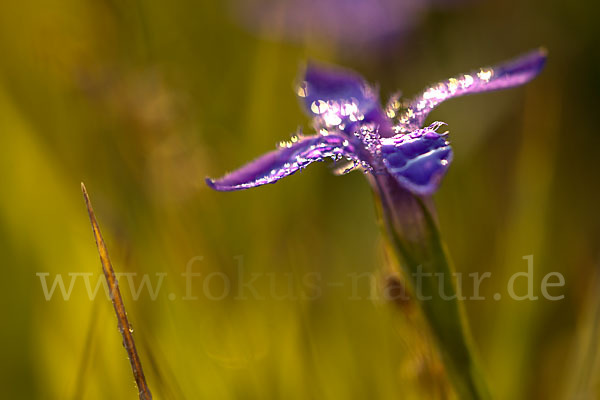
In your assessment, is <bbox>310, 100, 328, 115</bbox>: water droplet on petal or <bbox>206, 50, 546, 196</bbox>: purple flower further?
<bbox>310, 100, 328, 115</bbox>: water droplet on petal

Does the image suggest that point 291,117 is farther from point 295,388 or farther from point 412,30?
point 295,388

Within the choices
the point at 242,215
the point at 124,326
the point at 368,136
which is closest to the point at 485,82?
the point at 368,136

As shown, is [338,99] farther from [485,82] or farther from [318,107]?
[485,82]

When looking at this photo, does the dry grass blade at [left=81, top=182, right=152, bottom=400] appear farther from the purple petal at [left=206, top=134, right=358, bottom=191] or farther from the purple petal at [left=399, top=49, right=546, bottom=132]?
the purple petal at [left=399, top=49, right=546, bottom=132]

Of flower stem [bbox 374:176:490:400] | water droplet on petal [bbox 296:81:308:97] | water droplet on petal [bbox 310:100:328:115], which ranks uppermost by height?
water droplet on petal [bbox 296:81:308:97]

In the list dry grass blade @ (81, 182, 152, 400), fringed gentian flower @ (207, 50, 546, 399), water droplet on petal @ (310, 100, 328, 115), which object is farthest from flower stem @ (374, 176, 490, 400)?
dry grass blade @ (81, 182, 152, 400)

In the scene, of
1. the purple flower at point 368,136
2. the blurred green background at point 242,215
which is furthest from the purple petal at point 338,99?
the blurred green background at point 242,215
